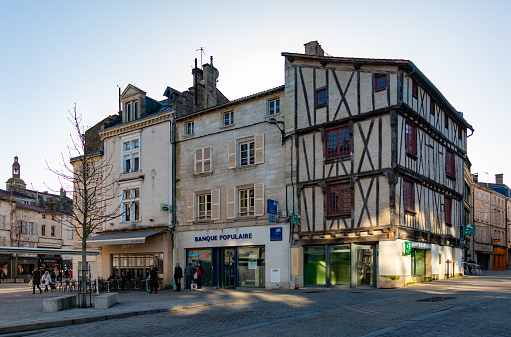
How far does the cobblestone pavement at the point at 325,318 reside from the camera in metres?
9.58

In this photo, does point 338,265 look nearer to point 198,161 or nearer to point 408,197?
point 408,197

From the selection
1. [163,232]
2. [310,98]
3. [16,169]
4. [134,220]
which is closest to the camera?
[310,98]

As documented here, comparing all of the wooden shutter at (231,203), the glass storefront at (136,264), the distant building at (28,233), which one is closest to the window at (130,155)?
the glass storefront at (136,264)

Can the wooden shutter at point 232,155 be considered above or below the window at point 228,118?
below

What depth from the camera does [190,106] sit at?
29.8 metres

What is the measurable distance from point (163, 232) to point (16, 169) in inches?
2490

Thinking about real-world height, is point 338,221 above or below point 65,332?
above

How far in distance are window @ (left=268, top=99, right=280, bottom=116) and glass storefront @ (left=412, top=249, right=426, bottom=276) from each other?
8897 millimetres

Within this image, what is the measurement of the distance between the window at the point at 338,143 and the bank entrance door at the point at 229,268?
7.20 meters

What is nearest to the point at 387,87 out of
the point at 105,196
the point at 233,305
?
the point at 233,305

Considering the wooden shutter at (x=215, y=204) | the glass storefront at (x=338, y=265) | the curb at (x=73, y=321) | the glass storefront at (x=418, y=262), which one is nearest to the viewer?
the curb at (x=73, y=321)

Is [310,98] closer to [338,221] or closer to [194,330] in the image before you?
[338,221]

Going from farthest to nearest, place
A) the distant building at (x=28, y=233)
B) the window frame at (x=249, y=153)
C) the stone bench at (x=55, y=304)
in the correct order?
the distant building at (x=28, y=233) < the window frame at (x=249, y=153) < the stone bench at (x=55, y=304)

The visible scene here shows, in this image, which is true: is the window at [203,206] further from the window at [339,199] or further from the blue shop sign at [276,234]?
the window at [339,199]
